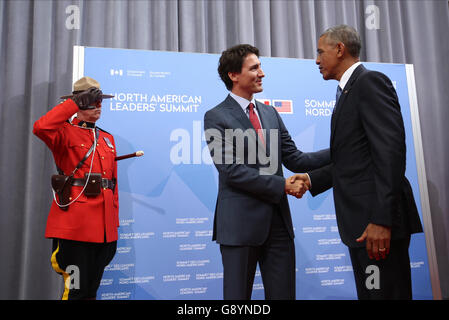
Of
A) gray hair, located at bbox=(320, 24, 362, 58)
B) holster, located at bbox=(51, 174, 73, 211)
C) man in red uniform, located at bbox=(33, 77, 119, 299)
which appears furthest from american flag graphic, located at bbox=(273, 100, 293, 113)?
holster, located at bbox=(51, 174, 73, 211)

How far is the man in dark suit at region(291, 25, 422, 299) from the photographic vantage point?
56.6 inches

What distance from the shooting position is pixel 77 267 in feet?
6.82

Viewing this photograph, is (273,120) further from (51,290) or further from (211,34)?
(51,290)

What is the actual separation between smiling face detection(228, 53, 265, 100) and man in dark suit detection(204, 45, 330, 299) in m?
0.02

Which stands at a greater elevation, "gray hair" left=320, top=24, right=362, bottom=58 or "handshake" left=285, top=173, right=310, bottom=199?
"gray hair" left=320, top=24, right=362, bottom=58

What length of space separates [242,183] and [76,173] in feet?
3.52

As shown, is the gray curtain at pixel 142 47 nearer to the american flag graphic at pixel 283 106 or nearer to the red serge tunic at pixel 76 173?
the american flag graphic at pixel 283 106

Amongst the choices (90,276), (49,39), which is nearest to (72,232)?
(90,276)

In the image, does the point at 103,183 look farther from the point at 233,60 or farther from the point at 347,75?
the point at 347,75

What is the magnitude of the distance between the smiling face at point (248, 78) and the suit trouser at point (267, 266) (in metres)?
0.67

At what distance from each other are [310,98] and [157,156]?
142cm

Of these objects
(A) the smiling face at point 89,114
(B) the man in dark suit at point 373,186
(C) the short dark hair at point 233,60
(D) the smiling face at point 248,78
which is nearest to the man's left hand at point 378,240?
(B) the man in dark suit at point 373,186

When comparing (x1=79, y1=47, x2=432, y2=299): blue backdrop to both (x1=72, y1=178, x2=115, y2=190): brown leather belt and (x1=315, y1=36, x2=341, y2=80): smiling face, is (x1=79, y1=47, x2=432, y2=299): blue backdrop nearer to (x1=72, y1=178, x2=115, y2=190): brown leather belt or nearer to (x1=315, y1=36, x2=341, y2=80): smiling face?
(x1=72, y1=178, x2=115, y2=190): brown leather belt

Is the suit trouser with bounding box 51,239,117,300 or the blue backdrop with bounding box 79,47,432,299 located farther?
the blue backdrop with bounding box 79,47,432,299
